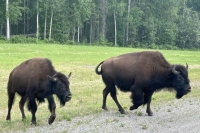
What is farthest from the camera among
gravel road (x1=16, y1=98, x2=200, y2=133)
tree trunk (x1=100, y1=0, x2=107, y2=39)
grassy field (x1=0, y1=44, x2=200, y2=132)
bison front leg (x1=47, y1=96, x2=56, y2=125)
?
tree trunk (x1=100, y1=0, x2=107, y2=39)

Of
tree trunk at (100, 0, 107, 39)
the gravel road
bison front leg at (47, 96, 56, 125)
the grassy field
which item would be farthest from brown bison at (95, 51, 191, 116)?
tree trunk at (100, 0, 107, 39)

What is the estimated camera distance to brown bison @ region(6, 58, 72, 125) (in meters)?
10.2

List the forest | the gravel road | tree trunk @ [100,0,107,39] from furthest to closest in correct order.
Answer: tree trunk @ [100,0,107,39] → the forest → the gravel road

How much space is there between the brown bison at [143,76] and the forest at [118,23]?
151 feet

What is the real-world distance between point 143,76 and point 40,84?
10.4ft

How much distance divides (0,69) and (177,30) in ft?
172

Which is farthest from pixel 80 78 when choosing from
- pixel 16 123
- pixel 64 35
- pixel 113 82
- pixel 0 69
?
pixel 64 35

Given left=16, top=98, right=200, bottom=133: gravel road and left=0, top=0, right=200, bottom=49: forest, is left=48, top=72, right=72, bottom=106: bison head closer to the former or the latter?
left=16, top=98, right=200, bottom=133: gravel road

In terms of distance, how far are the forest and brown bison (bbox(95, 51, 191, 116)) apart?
45974 mm

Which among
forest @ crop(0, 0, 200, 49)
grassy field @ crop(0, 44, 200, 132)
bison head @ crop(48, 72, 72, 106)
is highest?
forest @ crop(0, 0, 200, 49)

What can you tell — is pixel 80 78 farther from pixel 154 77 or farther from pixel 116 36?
pixel 116 36

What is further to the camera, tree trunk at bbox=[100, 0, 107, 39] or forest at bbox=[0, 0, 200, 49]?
tree trunk at bbox=[100, 0, 107, 39]

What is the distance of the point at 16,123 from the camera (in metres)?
10.5

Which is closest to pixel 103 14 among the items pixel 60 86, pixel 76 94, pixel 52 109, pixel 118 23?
pixel 118 23
